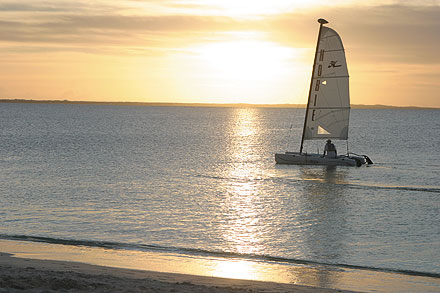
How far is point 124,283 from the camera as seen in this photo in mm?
15570

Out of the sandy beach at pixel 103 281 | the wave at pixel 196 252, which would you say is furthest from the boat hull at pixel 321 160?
the sandy beach at pixel 103 281

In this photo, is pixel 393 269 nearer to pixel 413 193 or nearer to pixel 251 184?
pixel 413 193

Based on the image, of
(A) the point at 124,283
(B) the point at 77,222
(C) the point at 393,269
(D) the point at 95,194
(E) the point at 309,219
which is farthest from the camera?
(D) the point at 95,194

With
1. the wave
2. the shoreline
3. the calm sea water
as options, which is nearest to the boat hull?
the calm sea water

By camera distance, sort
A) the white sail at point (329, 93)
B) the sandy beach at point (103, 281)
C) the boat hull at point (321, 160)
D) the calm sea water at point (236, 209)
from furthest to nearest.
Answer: the boat hull at point (321, 160) → the white sail at point (329, 93) → the calm sea water at point (236, 209) → the sandy beach at point (103, 281)

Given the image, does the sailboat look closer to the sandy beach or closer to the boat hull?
the boat hull

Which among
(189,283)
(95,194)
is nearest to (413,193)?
(95,194)

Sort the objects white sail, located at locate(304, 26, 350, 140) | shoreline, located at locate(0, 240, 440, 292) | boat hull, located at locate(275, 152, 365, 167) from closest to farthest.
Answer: shoreline, located at locate(0, 240, 440, 292), white sail, located at locate(304, 26, 350, 140), boat hull, located at locate(275, 152, 365, 167)

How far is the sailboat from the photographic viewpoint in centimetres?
6028

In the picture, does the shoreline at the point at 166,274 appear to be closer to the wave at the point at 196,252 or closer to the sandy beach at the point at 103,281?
the sandy beach at the point at 103,281

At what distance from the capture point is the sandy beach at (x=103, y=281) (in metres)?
14.8

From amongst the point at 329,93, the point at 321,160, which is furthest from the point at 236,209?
the point at 329,93

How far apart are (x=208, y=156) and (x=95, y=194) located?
3963 cm

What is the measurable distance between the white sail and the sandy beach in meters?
46.1
